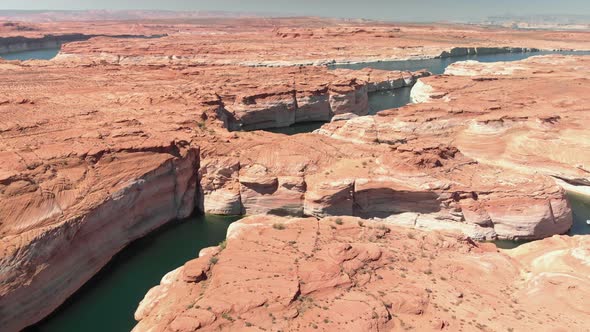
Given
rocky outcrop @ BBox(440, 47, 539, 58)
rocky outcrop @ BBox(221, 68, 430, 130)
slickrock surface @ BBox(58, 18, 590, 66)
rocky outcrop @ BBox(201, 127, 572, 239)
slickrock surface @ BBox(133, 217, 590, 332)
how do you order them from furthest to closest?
rocky outcrop @ BBox(440, 47, 539, 58)
slickrock surface @ BBox(58, 18, 590, 66)
rocky outcrop @ BBox(221, 68, 430, 130)
rocky outcrop @ BBox(201, 127, 572, 239)
slickrock surface @ BBox(133, 217, 590, 332)

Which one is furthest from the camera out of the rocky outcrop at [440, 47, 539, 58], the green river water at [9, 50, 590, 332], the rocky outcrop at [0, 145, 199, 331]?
the rocky outcrop at [440, 47, 539, 58]

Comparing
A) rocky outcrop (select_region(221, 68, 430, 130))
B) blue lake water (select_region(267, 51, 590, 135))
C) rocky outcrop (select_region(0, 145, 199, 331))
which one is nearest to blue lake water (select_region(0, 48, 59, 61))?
blue lake water (select_region(267, 51, 590, 135))

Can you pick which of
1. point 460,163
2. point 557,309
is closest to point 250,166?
point 460,163

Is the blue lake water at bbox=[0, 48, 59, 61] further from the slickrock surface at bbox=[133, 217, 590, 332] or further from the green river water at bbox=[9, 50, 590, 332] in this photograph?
the slickrock surface at bbox=[133, 217, 590, 332]

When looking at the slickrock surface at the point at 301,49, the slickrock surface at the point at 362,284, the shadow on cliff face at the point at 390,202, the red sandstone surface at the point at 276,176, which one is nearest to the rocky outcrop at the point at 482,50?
the slickrock surface at the point at 301,49

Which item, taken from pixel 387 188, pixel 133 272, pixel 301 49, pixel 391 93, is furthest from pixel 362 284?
pixel 301 49

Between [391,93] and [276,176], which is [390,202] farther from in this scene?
[391,93]
